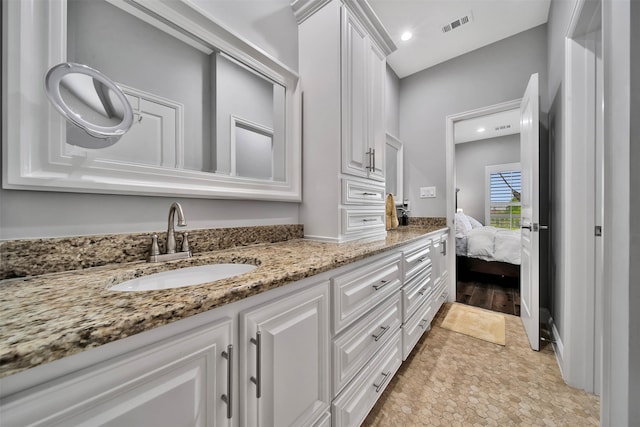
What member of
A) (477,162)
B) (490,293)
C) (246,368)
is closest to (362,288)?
(246,368)

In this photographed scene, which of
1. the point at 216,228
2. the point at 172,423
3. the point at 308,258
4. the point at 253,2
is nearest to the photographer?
the point at 172,423

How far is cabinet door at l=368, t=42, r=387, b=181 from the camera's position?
160 centimetres

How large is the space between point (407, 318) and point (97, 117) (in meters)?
1.74

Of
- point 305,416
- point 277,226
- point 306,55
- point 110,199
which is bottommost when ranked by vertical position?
point 305,416

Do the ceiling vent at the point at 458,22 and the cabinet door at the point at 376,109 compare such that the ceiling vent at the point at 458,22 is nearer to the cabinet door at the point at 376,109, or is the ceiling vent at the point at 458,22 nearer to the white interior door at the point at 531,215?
the white interior door at the point at 531,215

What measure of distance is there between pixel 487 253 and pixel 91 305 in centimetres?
374

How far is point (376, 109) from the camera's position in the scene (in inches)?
66.0

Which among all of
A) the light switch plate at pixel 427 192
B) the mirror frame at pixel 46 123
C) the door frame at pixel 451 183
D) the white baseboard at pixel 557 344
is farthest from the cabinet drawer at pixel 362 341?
the light switch plate at pixel 427 192

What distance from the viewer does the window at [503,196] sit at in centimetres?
495

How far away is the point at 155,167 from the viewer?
2.89 ft

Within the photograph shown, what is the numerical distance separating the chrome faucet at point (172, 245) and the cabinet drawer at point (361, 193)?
0.83 meters

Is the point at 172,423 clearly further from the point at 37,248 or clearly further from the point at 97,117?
the point at 97,117

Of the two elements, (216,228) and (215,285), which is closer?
(215,285)

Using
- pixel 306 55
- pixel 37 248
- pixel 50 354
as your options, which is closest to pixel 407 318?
pixel 50 354
